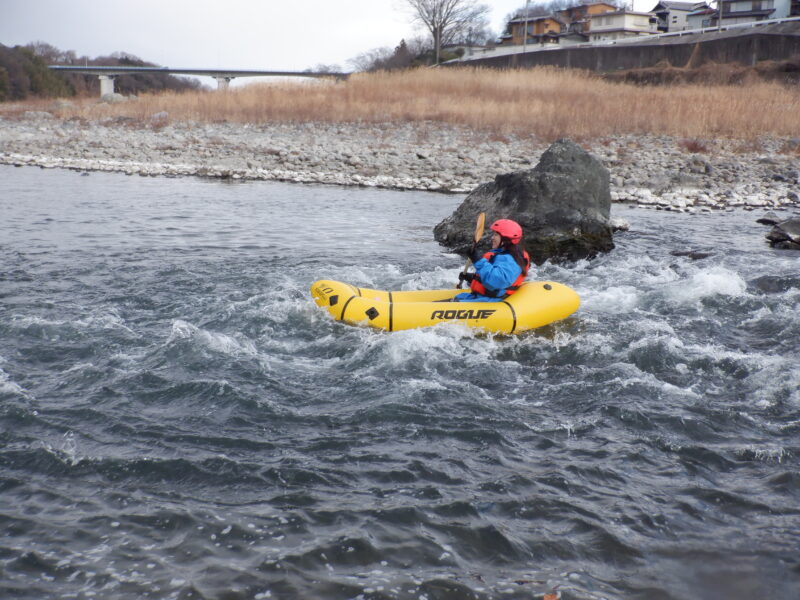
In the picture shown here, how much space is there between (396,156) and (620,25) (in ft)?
135

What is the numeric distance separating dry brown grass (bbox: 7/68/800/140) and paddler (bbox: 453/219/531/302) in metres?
Result: 13.4

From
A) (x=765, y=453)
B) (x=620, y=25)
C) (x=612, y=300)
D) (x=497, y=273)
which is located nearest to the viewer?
(x=765, y=453)

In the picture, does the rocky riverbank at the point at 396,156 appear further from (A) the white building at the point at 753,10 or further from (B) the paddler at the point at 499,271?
(A) the white building at the point at 753,10

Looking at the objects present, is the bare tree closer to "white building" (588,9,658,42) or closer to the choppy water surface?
"white building" (588,9,658,42)

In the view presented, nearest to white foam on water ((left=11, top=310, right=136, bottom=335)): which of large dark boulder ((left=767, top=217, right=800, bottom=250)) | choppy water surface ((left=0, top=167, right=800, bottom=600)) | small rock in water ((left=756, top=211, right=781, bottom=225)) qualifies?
choppy water surface ((left=0, top=167, right=800, bottom=600))

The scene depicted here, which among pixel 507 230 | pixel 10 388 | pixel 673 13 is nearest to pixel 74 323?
pixel 10 388

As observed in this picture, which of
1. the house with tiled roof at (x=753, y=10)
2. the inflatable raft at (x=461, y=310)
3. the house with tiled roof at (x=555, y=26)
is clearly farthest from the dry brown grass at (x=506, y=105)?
the house with tiled roof at (x=555, y=26)

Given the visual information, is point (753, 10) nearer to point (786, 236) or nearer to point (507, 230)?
point (786, 236)

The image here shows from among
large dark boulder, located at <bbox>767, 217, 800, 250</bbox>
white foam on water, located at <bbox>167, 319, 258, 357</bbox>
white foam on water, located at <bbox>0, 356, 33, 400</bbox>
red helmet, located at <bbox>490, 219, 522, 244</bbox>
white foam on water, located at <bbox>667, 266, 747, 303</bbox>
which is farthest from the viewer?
large dark boulder, located at <bbox>767, 217, 800, 250</bbox>

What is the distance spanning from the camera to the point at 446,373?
18.1ft

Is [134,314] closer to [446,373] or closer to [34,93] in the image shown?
[446,373]

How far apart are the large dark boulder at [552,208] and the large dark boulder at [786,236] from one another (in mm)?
2495

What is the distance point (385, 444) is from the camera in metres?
4.34

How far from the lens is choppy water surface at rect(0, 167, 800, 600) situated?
10.6 ft
